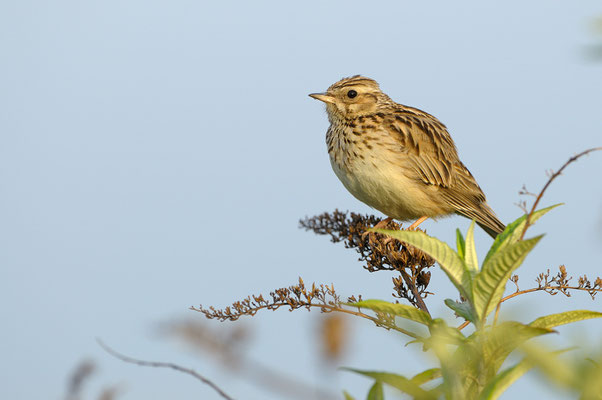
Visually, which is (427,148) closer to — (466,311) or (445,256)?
(466,311)

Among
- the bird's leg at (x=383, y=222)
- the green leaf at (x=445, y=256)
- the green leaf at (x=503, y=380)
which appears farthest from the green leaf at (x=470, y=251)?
the bird's leg at (x=383, y=222)

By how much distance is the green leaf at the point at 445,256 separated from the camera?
8.45 ft

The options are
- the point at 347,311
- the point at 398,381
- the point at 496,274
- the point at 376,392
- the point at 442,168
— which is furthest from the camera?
the point at 442,168

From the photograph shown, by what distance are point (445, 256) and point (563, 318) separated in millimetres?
511

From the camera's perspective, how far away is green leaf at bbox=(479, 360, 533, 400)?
89.7 inches

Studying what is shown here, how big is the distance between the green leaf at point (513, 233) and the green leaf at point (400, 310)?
1.14 ft

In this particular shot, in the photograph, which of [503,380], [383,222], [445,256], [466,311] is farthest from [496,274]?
[383,222]

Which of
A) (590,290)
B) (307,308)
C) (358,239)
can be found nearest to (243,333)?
(307,308)

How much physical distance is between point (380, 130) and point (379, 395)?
19.2ft

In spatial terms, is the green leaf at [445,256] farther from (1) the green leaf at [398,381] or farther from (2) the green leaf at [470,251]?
(1) the green leaf at [398,381]

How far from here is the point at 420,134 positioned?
8.31m

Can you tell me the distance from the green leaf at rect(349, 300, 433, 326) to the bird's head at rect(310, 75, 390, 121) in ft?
19.0

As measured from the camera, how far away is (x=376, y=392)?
243 centimetres

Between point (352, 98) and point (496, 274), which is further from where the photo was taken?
point (352, 98)
